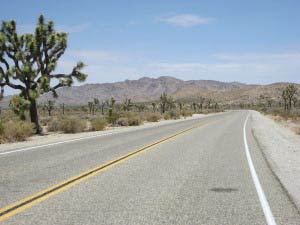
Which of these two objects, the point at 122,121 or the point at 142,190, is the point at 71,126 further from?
the point at 142,190

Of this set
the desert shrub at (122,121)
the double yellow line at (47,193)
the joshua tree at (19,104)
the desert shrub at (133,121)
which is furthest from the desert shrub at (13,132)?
the desert shrub at (133,121)

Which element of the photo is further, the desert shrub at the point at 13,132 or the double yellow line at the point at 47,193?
the desert shrub at the point at 13,132

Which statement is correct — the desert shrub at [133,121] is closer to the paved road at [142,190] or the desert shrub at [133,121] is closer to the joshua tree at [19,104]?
the joshua tree at [19,104]

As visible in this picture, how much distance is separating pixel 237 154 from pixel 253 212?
861cm

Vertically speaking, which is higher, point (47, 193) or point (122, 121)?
point (47, 193)

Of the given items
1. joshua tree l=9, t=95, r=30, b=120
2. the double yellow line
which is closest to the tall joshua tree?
joshua tree l=9, t=95, r=30, b=120

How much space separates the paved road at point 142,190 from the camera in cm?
654

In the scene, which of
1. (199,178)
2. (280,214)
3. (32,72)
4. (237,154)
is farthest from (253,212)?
(32,72)

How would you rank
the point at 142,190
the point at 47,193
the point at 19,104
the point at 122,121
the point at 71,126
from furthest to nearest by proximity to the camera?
1. the point at 122,121
2. the point at 71,126
3. the point at 19,104
4. the point at 142,190
5. the point at 47,193

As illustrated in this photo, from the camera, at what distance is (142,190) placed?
28.0ft

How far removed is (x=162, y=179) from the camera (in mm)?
9859

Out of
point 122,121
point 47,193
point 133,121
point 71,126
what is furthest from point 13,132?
point 133,121

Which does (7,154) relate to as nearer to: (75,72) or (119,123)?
(75,72)

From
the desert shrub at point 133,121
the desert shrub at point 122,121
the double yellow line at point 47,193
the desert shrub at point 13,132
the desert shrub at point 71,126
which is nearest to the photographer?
the double yellow line at point 47,193
